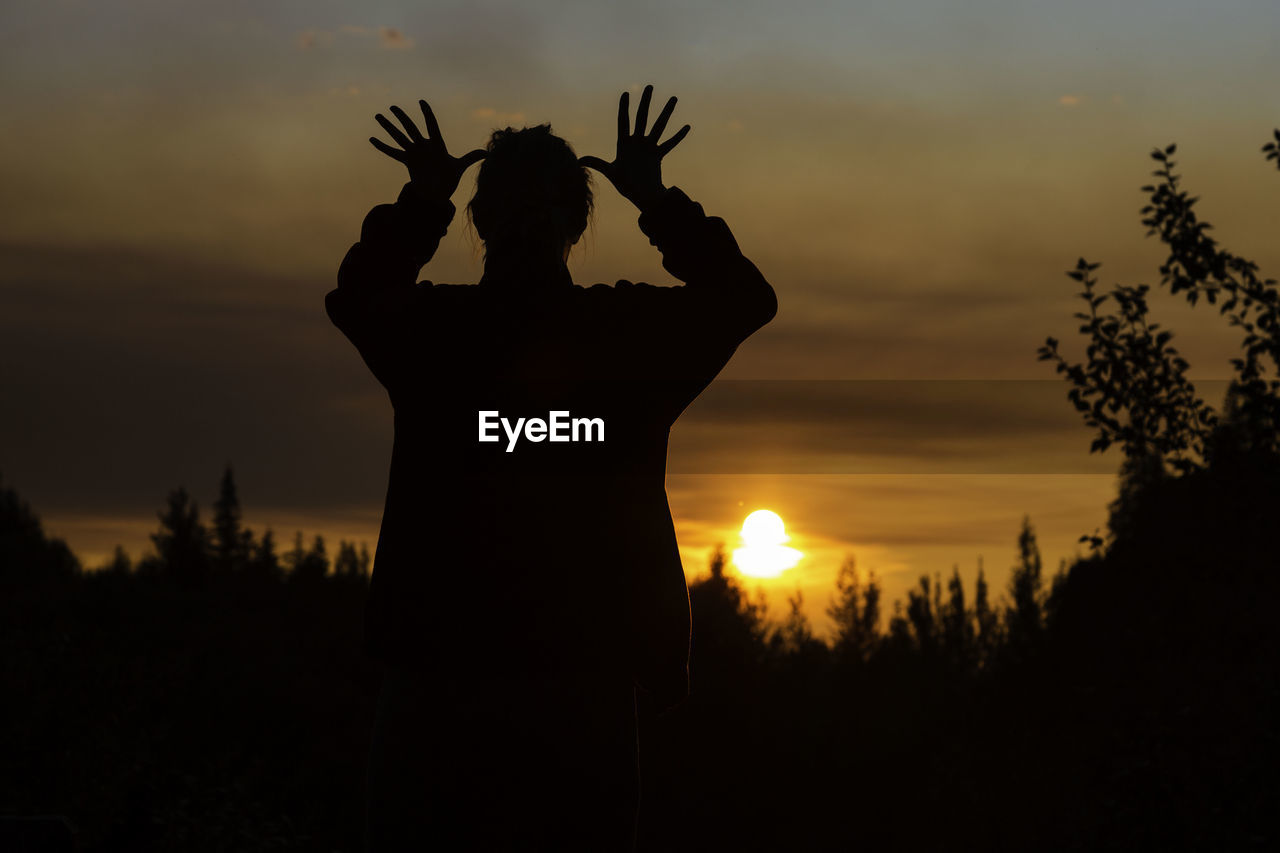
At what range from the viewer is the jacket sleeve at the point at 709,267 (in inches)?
115

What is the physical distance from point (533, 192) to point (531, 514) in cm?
77

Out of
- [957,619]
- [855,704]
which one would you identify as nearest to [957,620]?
[957,619]

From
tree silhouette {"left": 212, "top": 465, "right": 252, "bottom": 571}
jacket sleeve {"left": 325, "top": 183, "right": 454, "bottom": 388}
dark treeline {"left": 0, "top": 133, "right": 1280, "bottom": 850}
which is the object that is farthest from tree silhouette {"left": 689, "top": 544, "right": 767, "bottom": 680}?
tree silhouette {"left": 212, "top": 465, "right": 252, "bottom": 571}

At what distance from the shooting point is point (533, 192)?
2.91 meters

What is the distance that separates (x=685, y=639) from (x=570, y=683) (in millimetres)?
287

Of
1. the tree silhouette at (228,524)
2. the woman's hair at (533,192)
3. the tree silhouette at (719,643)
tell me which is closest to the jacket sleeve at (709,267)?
the woman's hair at (533,192)

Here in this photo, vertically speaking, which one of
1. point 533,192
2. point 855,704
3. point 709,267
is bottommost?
point 855,704

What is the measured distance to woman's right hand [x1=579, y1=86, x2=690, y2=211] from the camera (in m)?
3.01

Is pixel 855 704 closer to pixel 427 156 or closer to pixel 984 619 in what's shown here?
pixel 427 156

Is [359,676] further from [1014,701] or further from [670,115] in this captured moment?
[670,115]

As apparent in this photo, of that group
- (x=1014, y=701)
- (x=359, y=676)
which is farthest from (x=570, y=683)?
(x=1014, y=701)

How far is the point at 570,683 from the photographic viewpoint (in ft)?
9.08

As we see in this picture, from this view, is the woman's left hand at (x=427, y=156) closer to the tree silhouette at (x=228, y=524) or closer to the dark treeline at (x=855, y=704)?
the dark treeline at (x=855, y=704)

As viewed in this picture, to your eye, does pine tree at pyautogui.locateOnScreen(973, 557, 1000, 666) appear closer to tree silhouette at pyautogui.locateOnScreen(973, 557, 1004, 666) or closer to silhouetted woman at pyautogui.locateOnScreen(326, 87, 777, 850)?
tree silhouette at pyautogui.locateOnScreen(973, 557, 1004, 666)
